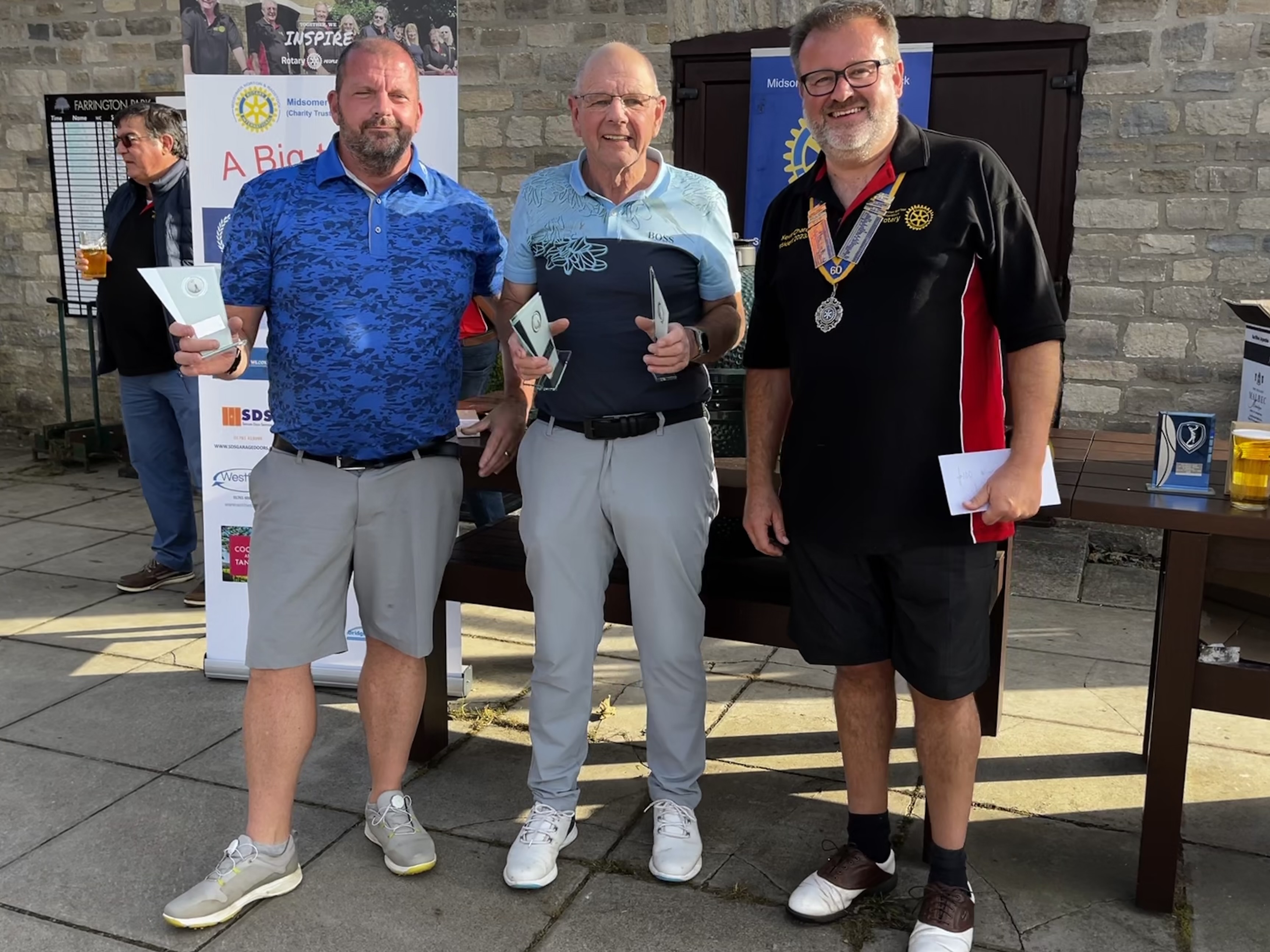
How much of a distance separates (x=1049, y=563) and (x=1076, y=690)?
161 centimetres

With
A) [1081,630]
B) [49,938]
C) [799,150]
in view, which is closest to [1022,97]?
[799,150]

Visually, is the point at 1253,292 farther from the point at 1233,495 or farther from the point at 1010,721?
the point at 1233,495

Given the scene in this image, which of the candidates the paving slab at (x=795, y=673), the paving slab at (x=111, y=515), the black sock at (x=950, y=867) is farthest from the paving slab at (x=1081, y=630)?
the paving slab at (x=111, y=515)

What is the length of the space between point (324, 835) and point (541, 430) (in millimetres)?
1229

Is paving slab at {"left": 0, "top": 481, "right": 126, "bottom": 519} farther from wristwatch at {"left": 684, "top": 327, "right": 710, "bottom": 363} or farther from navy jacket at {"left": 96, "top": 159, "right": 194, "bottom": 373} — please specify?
wristwatch at {"left": 684, "top": 327, "right": 710, "bottom": 363}

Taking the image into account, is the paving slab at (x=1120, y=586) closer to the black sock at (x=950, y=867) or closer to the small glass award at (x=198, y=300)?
the black sock at (x=950, y=867)

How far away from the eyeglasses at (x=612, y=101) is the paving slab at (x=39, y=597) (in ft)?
11.2

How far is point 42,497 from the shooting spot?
6.82m

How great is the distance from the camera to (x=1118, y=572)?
5.52 meters

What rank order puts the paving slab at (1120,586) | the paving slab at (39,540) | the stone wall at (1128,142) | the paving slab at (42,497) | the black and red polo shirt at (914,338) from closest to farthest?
1. the black and red polo shirt at (914,338)
2. the paving slab at (1120,586)
3. the stone wall at (1128,142)
4. the paving slab at (39,540)
5. the paving slab at (42,497)

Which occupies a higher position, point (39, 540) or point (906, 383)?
point (906, 383)

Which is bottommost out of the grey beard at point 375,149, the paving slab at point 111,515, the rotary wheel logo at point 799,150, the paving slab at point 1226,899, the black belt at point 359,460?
the paving slab at point 111,515

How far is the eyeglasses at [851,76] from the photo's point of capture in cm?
226

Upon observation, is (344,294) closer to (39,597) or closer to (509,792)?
(509,792)
